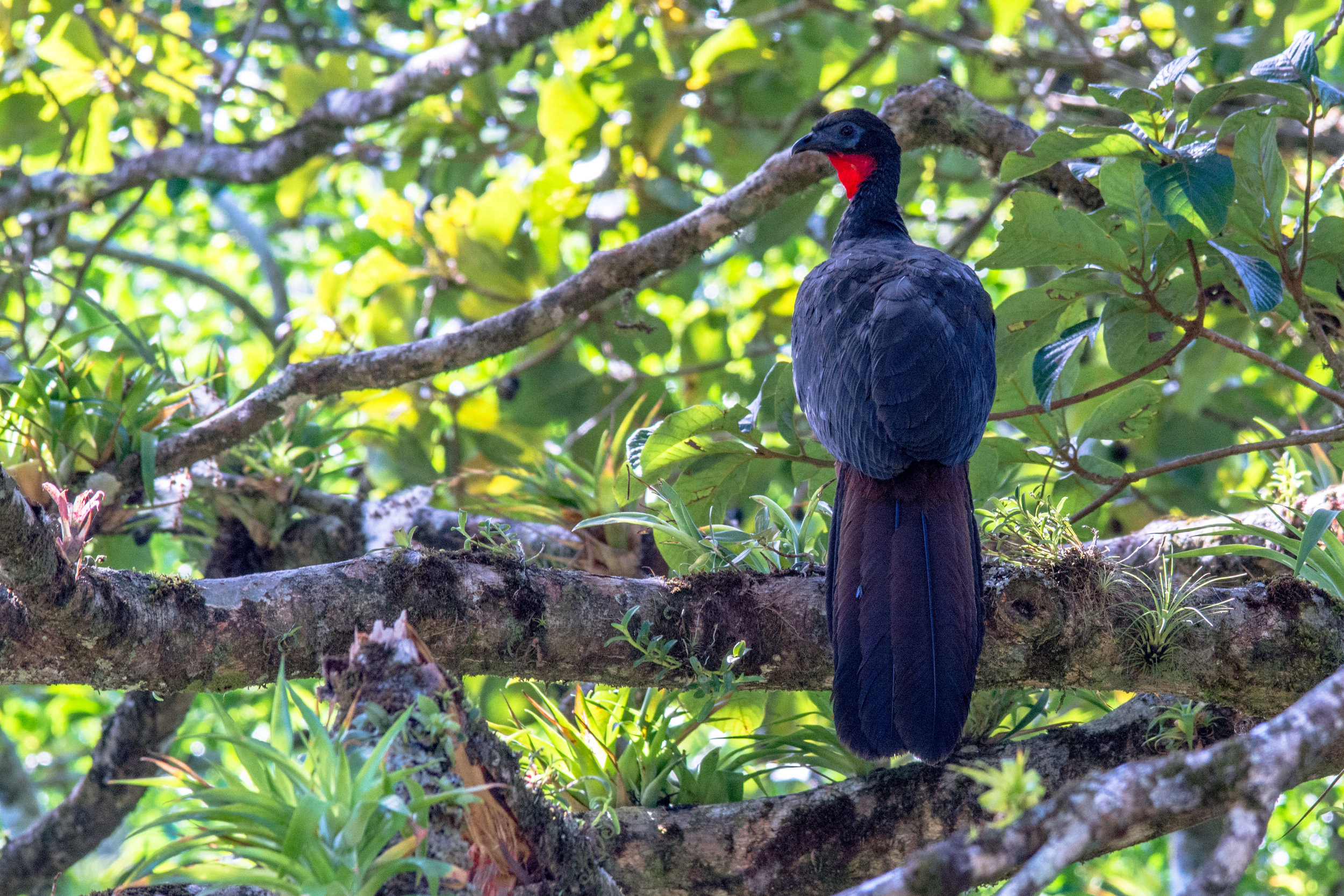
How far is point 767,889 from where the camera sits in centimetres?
234

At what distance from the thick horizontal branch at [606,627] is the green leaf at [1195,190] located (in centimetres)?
76

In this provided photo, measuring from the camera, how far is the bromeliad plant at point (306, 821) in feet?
4.78

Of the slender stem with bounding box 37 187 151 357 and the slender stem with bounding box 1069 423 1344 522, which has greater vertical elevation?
the slender stem with bounding box 37 187 151 357

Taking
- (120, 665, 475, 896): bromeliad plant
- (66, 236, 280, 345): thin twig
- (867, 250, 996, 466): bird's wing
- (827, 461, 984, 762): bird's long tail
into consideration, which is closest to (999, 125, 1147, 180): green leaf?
(867, 250, 996, 466): bird's wing

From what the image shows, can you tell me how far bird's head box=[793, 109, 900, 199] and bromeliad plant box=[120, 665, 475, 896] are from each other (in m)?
2.62

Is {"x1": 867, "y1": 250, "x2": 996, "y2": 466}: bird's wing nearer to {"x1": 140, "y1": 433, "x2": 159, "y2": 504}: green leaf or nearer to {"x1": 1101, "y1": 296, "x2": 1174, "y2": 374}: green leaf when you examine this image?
{"x1": 1101, "y1": 296, "x2": 1174, "y2": 374}: green leaf

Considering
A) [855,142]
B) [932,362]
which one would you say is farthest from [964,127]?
[932,362]

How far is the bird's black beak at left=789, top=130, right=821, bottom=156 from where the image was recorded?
3531 mm

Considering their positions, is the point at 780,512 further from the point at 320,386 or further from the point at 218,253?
the point at 218,253

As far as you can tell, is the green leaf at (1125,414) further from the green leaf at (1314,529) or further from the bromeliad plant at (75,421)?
the bromeliad plant at (75,421)

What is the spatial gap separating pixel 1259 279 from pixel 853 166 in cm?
159

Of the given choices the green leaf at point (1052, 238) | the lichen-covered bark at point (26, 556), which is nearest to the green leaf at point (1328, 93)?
the green leaf at point (1052, 238)

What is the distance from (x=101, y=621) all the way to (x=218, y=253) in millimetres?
Result: 9050

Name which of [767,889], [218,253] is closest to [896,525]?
[767,889]
